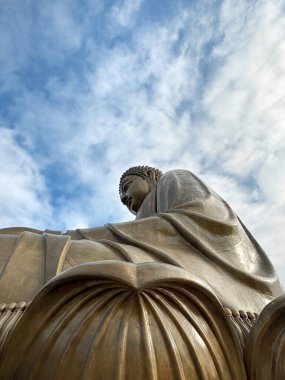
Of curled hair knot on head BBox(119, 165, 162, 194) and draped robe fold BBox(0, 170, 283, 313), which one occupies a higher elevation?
curled hair knot on head BBox(119, 165, 162, 194)

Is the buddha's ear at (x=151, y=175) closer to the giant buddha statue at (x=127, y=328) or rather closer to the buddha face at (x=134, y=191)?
the buddha face at (x=134, y=191)

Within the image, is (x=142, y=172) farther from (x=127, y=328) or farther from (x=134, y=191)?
(x=127, y=328)

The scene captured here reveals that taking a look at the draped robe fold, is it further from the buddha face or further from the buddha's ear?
the buddha's ear

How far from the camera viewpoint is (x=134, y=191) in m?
5.05

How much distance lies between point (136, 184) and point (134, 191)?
98mm

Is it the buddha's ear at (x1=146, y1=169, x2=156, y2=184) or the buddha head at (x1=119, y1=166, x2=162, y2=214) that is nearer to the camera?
the buddha head at (x1=119, y1=166, x2=162, y2=214)

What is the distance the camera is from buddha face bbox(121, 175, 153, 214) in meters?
5.04

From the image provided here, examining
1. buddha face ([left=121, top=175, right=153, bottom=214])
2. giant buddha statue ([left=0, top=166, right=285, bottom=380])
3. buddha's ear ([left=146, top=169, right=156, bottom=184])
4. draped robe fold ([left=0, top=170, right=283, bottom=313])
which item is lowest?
giant buddha statue ([left=0, top=166, right=285, bottom=380])

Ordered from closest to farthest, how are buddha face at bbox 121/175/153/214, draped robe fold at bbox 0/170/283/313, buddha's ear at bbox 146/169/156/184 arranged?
draped robe fold at bbox 0/170/283/313, buddha face at bbox 121/175/153/214, buddha's ear at bbox 146/169/156/184

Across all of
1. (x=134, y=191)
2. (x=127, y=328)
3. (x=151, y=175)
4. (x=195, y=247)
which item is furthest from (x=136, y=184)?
(x=127, y=328)

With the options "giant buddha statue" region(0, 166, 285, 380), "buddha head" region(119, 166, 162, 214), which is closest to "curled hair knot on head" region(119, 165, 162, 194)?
"buddha head" region(119, 166, 162, 214)

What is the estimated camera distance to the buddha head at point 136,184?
505cm

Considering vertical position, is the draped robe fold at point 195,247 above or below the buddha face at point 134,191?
below

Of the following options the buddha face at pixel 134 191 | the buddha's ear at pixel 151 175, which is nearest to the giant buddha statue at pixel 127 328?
the buddha face at pixel 134 191
